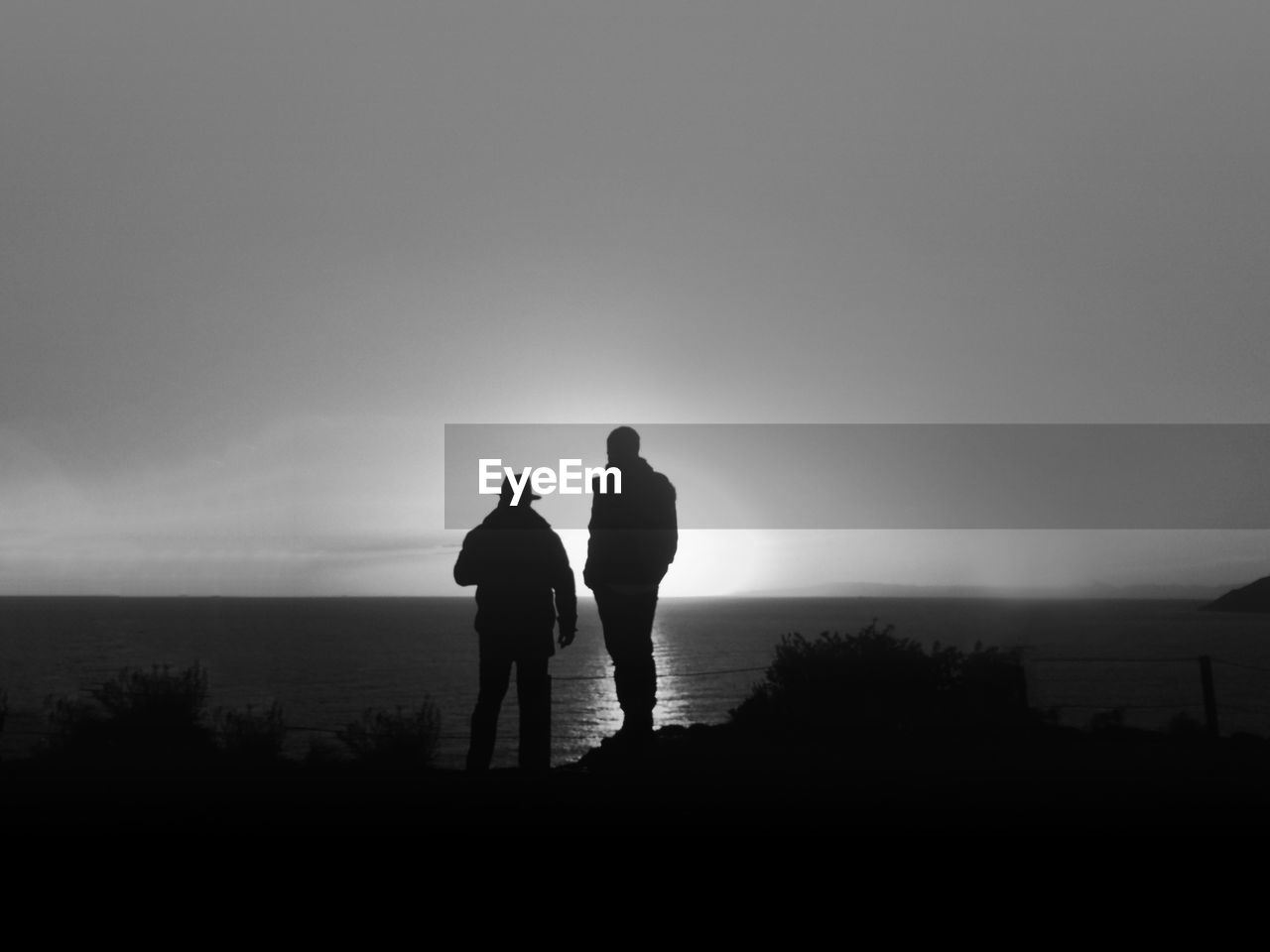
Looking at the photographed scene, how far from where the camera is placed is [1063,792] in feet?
19.2

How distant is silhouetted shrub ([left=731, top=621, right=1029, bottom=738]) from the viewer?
44.4 ft

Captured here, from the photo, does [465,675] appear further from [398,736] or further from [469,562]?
[469,562]

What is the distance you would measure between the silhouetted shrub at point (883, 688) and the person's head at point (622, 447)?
21.4ft

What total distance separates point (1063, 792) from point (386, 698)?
57.7 m

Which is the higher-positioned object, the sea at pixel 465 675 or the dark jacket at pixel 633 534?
the dark jacket at pixel 633 534

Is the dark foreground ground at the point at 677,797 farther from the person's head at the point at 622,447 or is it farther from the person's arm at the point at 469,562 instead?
the person's head at the point at 622,447

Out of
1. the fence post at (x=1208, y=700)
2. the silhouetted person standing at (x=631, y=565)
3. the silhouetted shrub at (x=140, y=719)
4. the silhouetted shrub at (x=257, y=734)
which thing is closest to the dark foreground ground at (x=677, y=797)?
the silhouetted person standing at (x=631, y=565)

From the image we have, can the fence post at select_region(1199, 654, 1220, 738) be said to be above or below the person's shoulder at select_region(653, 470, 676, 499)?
below

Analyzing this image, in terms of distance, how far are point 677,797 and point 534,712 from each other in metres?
1.79

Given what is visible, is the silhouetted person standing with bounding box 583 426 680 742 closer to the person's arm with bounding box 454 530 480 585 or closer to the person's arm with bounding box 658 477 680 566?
A: the person's arm with bounding box 658 477 680 566

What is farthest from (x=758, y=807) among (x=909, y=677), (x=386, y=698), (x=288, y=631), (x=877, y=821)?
(x=288, y=631)

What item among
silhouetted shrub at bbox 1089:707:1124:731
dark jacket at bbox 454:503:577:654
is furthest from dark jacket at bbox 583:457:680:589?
silhouetted shrub at bbox 1089:707:1124:731

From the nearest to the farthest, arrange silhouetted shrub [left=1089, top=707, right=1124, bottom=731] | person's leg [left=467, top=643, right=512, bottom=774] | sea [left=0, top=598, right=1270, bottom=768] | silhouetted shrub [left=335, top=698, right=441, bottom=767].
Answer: person's leg [left=467, top=643, right=512, bottom=774] → silhouetted shrub [left=335, top=698, right=441, bottom=767] → silhouetted shrub [left=1089, top=707, right=1124, bottom=731] → sea [left=0, top=598, right=1270, bottom=768]

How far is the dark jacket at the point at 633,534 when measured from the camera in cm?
726
